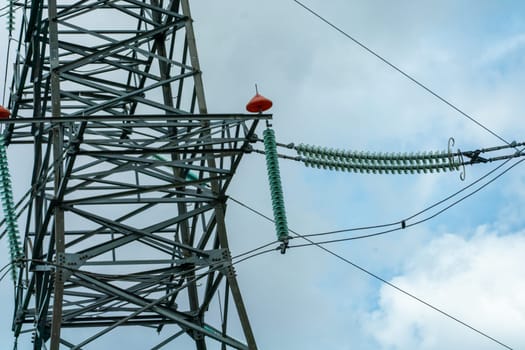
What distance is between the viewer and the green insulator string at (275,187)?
19.0m

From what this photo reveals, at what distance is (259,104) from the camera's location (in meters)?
19.4

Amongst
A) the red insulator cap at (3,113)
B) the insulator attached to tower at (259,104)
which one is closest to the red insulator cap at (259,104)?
the insulator attached to tower at (259,104)

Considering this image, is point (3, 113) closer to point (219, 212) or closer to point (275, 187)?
point (219, 212)

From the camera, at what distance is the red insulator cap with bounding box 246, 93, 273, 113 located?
19406 millimetres

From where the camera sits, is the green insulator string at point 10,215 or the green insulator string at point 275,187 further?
the green insulator string at point 10,215

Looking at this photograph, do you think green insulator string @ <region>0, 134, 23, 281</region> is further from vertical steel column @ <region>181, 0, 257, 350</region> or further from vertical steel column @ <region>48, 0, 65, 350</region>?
vertical steel column @ <region>181, 0, 257, 350</region>

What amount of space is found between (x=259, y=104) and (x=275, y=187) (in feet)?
5.00

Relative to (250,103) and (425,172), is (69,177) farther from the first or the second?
(425,172)

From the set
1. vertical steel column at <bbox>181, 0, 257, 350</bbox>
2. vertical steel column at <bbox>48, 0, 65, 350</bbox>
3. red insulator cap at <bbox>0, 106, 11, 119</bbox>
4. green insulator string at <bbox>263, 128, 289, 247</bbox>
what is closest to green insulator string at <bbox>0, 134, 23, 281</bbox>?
vertical steel column at <bbox>48, 0, 65, 350</bbox>

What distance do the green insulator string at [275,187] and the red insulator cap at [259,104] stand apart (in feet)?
1.51

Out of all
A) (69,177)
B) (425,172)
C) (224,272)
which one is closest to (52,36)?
(69,177)

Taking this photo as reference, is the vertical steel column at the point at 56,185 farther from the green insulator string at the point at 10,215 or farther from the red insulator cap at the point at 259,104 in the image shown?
the red insulator cap at the point at 259,104

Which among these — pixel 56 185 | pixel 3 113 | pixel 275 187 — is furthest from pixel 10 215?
pixel 275 187

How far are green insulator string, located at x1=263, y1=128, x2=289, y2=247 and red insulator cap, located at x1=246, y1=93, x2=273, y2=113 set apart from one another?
459mm
